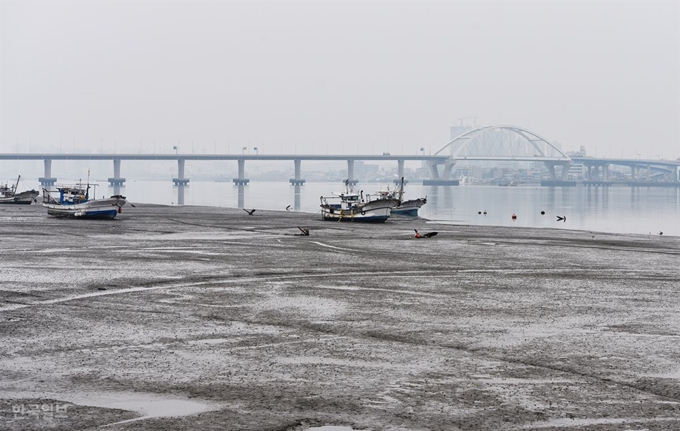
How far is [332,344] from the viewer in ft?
45.8

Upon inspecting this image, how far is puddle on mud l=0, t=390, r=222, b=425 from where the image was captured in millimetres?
9844

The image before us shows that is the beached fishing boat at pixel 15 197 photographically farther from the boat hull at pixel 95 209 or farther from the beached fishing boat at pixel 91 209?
the boat hull at pixel 95 209

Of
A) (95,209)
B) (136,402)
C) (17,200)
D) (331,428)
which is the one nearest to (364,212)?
(95,209)

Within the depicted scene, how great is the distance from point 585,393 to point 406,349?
11.2 ft

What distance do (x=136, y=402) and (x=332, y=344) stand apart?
4349mm

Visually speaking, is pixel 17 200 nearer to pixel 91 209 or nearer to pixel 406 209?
pixel 91 209

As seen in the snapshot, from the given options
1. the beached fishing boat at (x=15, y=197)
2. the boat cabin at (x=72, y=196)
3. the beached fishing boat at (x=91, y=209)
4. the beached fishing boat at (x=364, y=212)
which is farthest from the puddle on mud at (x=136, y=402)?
the beached fishing boat at (x=15, y=197)

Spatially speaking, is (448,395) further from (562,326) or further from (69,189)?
(69,189)

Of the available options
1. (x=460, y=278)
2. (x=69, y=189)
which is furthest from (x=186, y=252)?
(x=69, y=189)

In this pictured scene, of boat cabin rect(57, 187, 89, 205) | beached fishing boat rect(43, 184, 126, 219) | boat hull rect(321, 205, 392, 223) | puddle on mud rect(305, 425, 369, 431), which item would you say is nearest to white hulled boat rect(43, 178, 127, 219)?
beached fishing boat rect(43, 184, 126, 219)

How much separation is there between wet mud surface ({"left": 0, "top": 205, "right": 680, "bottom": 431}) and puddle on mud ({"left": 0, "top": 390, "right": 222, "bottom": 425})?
4 cm

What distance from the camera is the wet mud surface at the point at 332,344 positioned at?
9.88 m

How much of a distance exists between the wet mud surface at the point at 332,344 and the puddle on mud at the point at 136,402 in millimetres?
35

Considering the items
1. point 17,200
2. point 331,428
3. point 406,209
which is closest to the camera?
point 331,428
